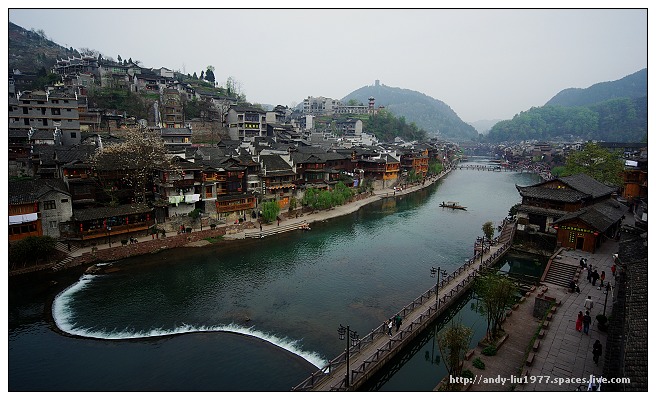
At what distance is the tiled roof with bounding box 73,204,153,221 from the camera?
3031 cm

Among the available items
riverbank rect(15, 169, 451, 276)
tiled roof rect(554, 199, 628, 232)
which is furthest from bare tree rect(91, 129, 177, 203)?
tiled roof rect(554, 199, 628, 232)

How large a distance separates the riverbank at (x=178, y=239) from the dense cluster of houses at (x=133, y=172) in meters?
1.48

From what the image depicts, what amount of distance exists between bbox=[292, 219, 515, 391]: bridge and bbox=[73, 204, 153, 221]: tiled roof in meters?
23.1

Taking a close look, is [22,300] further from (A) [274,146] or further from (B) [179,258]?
(A) [274,146]

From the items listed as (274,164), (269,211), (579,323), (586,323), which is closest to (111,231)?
(269,211)

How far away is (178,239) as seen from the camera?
34.8 m

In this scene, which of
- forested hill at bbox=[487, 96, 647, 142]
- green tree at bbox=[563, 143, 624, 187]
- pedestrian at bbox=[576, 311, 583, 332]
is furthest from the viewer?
forested hill at bbox=[487, 96, 647, 142]

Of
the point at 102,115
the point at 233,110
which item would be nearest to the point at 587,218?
the point at 233,110

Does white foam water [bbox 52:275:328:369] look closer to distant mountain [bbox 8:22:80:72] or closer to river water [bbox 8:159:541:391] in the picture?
river water [bbox 8:159:541:391]

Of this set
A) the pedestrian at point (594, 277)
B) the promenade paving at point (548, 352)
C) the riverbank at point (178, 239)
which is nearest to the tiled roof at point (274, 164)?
the riverbank at point (178, 239)

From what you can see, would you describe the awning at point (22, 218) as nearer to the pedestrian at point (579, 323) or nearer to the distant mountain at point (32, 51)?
the pedestrian at point (579, 323)

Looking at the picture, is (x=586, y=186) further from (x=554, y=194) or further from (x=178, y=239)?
(x=178, y=239)

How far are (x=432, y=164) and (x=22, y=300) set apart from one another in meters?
79.4

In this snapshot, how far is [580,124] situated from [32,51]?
192984 millimetres
